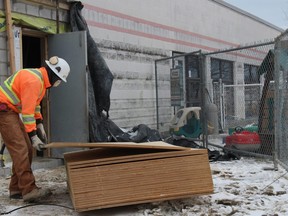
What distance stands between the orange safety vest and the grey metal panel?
293 cm

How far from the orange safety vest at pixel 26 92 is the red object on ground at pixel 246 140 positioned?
4656 mm

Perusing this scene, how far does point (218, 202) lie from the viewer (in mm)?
4793

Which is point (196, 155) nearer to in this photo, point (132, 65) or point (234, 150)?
point (234, 150)

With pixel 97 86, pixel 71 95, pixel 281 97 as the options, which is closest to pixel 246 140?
pixel 281 97

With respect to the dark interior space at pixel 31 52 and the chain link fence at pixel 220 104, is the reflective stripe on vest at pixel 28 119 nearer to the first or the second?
the chain link fence at pixel 220 104

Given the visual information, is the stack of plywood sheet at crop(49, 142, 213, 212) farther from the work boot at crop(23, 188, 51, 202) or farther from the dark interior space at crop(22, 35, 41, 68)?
the dark interior space at crop(22, 35, 41, 68)

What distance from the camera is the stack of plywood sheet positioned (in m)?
4.38

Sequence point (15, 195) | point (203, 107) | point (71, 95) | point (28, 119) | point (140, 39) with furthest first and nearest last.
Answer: point (140, 39), point (203, 107), point (71, 95), point (15, 195), point (28, 119)

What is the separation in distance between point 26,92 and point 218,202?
8.79 feet

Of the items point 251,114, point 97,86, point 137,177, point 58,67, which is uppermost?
point 58,67

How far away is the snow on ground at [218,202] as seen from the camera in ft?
14.8

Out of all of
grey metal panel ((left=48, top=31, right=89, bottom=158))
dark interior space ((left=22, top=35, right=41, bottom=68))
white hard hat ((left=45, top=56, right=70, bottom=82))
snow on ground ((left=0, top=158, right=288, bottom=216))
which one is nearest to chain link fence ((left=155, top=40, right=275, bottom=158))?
snow on ground ((left=0, top=158, right=288, bottom=216))

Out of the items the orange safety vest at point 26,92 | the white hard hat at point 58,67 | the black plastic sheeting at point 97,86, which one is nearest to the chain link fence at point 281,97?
the black plastic sheeting at point 97,86

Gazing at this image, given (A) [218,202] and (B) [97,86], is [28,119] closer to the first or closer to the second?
(A) [218,202]
